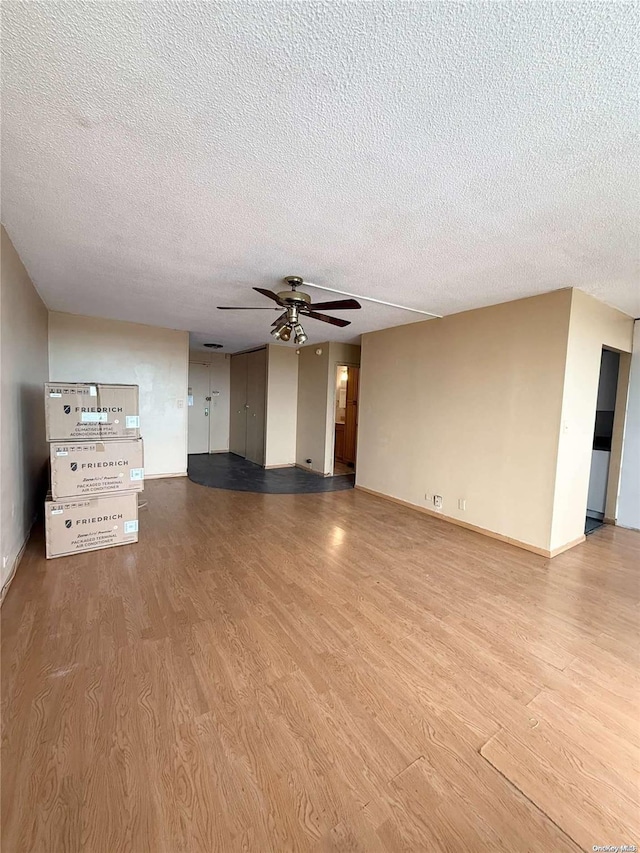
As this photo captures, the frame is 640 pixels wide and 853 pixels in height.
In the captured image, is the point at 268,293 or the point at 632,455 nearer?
the point at 268,293

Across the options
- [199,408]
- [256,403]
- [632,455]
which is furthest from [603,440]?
[199,408]

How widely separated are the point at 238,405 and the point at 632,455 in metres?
6.69

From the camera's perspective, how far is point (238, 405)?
26.0ft

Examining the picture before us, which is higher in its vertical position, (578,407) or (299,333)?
(299,333)

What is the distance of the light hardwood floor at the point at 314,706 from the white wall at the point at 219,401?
205 inches

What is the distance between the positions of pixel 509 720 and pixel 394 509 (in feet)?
10.1

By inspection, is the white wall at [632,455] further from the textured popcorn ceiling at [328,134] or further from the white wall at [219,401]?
the white wall at [219,401]

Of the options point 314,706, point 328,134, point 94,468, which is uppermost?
point 328,134

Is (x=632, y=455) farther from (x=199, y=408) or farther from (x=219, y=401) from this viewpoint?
(x=199, y=408)

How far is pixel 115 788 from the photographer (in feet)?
4.00

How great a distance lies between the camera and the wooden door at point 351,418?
775 cm

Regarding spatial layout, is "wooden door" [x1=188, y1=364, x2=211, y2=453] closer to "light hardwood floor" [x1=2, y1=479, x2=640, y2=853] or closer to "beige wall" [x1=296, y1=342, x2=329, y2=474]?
"beige wall" [x1=296, y1=342, x2=329, y2=474]

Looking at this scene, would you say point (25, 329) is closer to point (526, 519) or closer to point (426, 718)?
point (426, 718)

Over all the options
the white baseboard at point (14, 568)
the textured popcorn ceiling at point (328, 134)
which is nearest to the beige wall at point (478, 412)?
the textured popcorn ceiling at point (328, 134)
